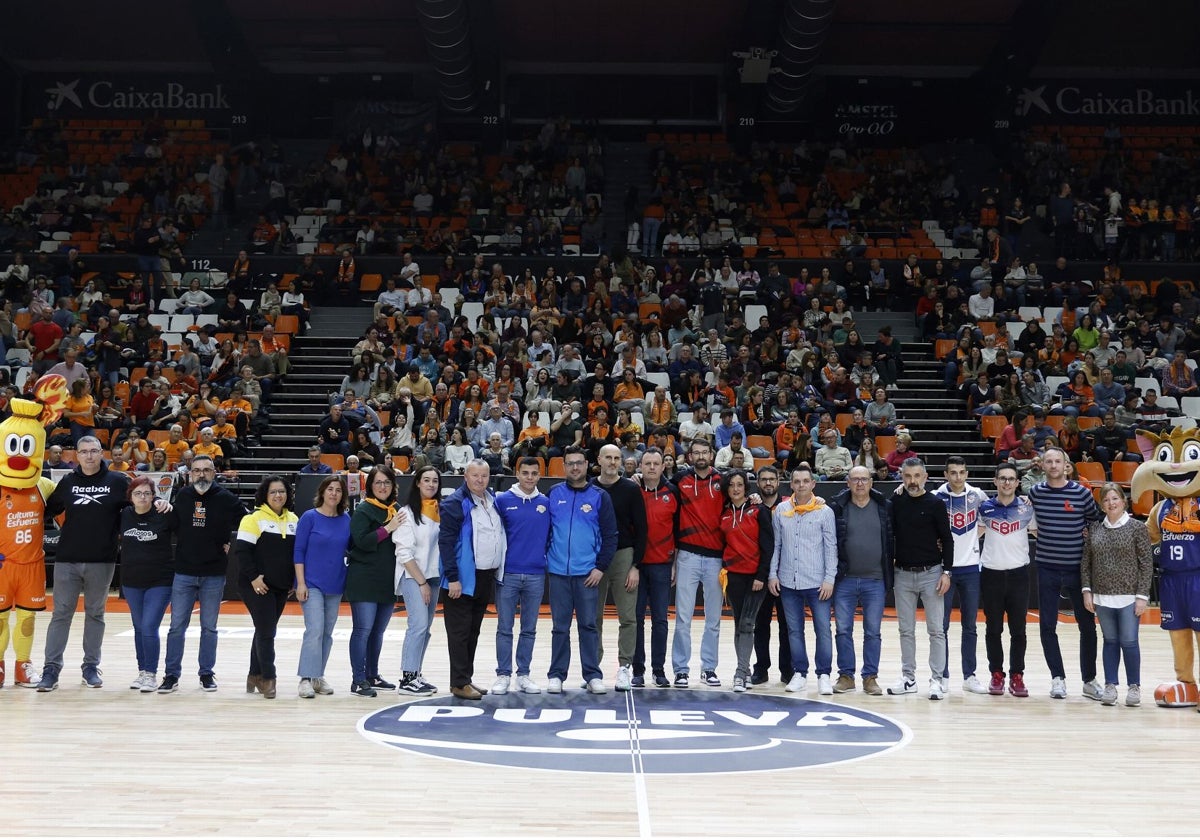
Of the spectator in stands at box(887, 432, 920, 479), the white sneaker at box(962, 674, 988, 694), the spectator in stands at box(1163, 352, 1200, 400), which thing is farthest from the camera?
the spectator in stands at box(1163, 352, 1200, 400)

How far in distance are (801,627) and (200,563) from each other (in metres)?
4.23

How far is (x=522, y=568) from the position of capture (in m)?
8.02

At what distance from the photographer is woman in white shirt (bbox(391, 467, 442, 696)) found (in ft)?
26.3

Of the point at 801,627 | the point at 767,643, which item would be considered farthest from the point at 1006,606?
the point at 767,643

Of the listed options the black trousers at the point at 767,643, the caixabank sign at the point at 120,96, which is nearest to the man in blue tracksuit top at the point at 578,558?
the black trousers at the point at 767,643

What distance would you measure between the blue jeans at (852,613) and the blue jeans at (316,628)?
11.6 feet

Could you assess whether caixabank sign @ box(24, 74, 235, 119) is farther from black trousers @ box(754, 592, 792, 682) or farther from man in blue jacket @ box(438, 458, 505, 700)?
black trousers @ box(754, 592, 792, 682)

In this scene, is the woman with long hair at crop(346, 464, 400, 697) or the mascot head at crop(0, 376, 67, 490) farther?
the mascot head at crop(0, 376, 67, 490)

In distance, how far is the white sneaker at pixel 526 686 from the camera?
26.3 ft

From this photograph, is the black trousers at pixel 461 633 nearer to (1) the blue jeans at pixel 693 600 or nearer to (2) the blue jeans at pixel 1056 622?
(1) the blue jeans at pixel 693 600

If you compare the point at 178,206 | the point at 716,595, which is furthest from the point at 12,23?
the point at 716,595

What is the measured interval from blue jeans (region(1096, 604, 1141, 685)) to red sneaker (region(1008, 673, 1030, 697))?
0.55m

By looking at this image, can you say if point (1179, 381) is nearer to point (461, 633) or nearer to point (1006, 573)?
point (1006, 573)

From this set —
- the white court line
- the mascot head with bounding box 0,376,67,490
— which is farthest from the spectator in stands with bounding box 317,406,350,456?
the white court line
